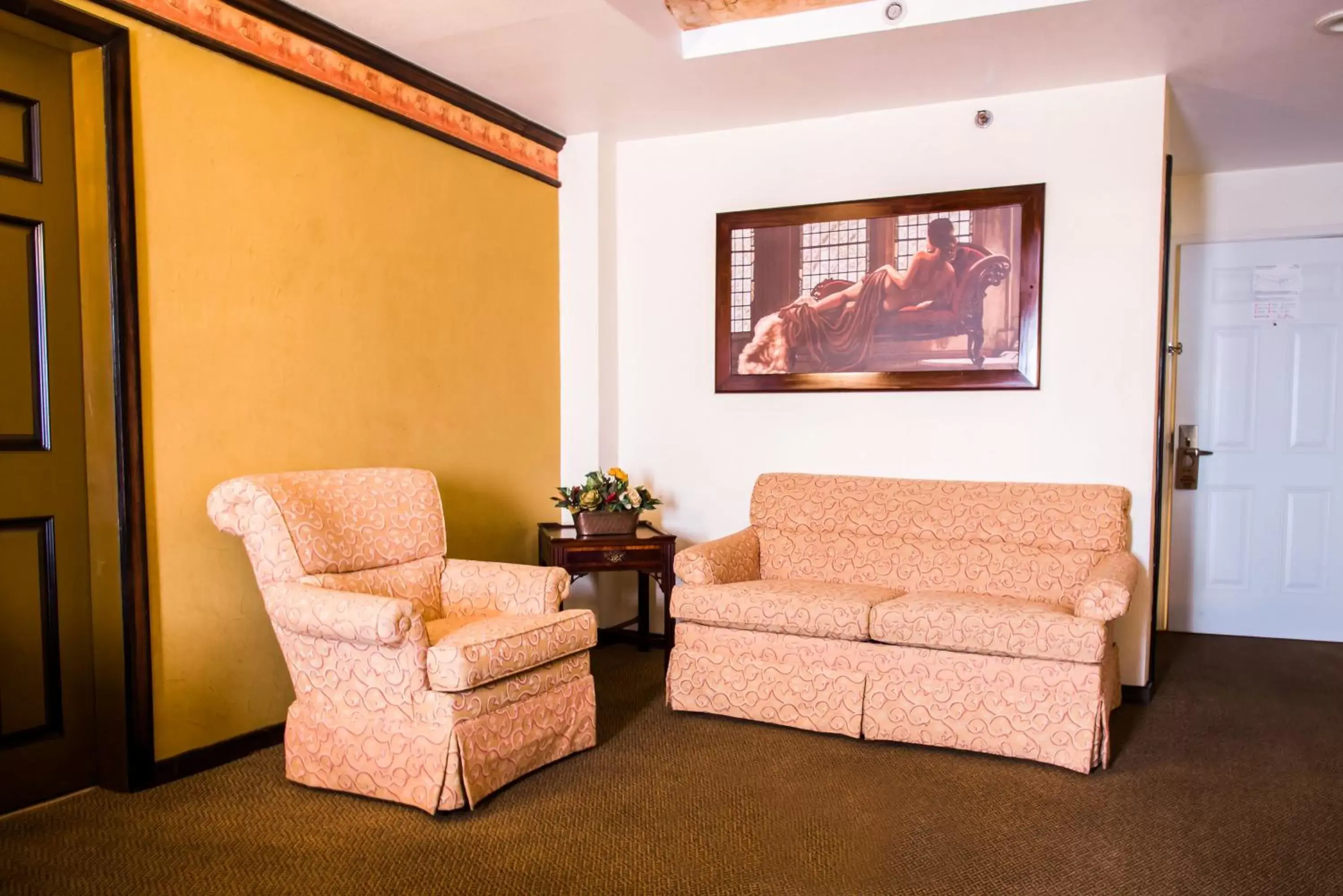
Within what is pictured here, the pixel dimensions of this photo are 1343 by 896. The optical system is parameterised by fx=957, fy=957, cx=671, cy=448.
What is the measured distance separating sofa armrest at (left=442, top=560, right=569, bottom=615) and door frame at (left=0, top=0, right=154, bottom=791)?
0.96 meters

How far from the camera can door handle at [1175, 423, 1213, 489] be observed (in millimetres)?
5086

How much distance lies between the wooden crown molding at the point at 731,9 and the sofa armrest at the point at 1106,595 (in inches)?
A: 87.0

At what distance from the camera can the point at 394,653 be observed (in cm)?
267

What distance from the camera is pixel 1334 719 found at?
362cm

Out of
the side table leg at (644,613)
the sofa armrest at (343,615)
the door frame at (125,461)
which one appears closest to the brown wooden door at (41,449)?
the door frame at (125,461)

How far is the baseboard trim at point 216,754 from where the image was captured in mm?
2859

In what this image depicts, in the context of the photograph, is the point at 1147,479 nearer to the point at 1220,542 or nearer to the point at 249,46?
the point at 1220,542

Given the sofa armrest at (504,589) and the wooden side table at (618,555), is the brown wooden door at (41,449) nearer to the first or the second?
the sofa armrest at (504,589)

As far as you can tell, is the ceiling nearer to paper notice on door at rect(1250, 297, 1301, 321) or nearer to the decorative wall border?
the decorative wall border

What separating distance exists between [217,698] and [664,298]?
2680mm

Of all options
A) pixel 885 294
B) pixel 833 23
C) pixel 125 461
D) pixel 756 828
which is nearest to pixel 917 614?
pixel 756 828

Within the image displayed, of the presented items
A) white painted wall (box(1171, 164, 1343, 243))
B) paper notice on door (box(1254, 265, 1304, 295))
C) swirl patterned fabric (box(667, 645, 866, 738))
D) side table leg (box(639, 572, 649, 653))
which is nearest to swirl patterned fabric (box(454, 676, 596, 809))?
swirl patterned fabric (box(667, 645, 866, 738))

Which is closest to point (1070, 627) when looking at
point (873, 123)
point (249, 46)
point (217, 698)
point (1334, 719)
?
point (1334, 719)

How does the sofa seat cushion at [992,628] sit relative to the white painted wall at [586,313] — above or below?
below
